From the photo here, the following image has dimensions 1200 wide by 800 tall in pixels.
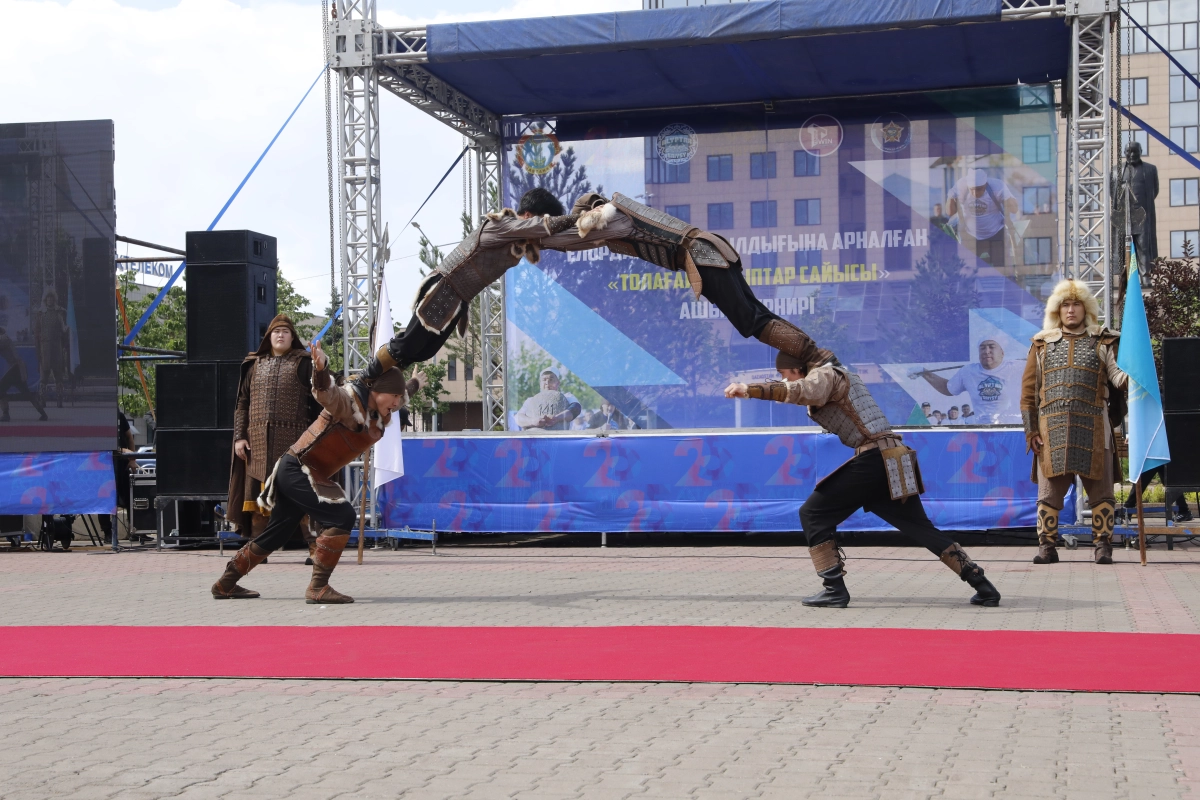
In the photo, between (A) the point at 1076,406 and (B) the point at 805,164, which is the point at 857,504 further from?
(B) the point at 805,164

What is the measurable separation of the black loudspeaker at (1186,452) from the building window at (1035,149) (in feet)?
17.3

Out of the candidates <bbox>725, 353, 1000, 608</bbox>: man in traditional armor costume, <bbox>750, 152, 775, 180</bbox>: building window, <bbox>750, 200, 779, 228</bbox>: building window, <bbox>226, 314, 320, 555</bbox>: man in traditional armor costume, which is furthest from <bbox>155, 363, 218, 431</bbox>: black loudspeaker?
<bbox>725, 353, 1000, 608</bbox>: man in traditional armor costume

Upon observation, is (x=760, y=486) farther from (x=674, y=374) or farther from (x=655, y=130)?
(x=655, y=130)

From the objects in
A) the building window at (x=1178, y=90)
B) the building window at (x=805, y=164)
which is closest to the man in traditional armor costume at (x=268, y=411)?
the building window at (x=805, y=164)

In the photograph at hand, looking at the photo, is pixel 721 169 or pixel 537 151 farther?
pixel 537 151

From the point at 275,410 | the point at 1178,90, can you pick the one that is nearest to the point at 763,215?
the point at 275,410

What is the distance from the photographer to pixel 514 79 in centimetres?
1552

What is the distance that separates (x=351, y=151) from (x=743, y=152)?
5209mm

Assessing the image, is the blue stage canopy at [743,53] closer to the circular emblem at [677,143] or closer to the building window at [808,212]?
the circular emblem at [677,143]

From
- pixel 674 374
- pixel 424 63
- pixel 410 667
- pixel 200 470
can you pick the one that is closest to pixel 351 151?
pixel 424 63

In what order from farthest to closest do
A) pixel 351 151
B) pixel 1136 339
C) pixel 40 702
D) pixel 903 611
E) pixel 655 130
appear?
1. pixel 655 130
2. pixel 351 151
3. pixel 1136 339
4. pixel 903 611
5. pixel 40 702

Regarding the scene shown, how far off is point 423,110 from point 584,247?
8.22 metres

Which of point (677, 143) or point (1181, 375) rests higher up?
point (677, 143)

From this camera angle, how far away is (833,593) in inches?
309
